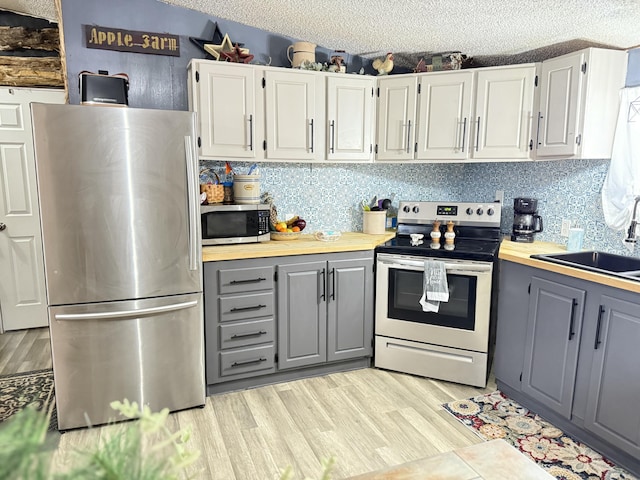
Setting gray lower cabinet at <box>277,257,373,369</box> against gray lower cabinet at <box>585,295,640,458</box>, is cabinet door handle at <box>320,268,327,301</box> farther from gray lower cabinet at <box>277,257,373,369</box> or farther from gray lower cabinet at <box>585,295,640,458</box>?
gray lower cabinet at <box>585,295,640,458</box>

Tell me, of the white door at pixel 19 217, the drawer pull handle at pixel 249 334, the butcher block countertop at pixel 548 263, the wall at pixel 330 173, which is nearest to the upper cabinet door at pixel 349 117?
the wall at pixel 330 173

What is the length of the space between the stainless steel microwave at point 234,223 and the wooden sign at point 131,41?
Answer: 116 centimetres

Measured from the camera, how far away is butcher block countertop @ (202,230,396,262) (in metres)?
2.86

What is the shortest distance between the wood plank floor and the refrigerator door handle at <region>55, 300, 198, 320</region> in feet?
2.03

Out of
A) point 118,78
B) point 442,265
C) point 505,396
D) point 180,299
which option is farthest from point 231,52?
point 505,396

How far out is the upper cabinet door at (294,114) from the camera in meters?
3.17

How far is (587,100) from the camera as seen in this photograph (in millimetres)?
2760

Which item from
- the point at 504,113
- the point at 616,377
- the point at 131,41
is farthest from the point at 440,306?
the point at 131,41

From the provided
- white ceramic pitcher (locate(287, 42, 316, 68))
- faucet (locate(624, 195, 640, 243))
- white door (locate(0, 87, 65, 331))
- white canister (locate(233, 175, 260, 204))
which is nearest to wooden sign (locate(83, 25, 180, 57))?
white ceramic pitcher (locate(287, 42, 316, 68))

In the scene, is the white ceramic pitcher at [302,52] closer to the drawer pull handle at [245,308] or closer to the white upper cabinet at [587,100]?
the white upper cabinet at [587,100]

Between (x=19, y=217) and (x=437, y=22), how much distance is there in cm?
377

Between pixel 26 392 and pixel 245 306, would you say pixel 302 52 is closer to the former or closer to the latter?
pixel 245 306

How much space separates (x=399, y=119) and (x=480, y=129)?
0.60 m

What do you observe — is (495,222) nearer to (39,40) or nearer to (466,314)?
(466,314)
